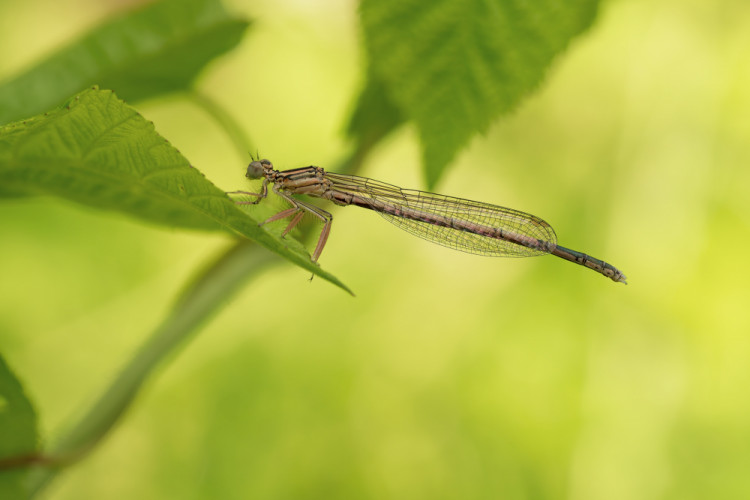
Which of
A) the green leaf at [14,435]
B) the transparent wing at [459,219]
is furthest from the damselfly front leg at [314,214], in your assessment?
the green leaf at [14,435]

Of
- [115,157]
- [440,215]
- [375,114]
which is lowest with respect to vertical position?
[115,157]

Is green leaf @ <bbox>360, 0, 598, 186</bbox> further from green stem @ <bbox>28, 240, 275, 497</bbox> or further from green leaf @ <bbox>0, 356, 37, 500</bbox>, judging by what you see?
green leaf @ <bbox>0, 356, 37, 500</bbox>

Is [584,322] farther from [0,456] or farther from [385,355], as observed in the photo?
[0,456]

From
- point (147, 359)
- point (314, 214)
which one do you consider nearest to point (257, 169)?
point (314, 214)

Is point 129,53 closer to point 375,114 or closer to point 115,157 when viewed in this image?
point 375,114

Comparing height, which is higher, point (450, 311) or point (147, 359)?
point (450, 311)

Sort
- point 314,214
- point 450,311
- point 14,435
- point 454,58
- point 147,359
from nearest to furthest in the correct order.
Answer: point 14,435, point 454,58, point 147,359, point 314,214, point 450,311
